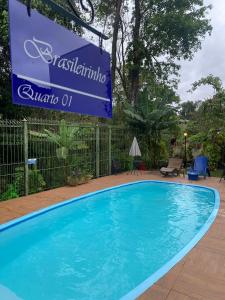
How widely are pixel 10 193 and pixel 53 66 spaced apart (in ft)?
15.4

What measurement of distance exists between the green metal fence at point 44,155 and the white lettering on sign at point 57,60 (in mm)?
3383

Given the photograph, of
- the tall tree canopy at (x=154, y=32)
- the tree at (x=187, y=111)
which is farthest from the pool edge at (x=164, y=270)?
the tall tree canopy at (x=154, y=32)

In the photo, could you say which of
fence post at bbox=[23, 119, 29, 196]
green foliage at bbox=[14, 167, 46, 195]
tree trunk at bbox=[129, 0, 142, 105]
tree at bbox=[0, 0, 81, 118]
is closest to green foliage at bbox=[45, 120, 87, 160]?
green foliage at bbox=[14, 167, 46, 195]

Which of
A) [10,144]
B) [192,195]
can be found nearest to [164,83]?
[192,195]

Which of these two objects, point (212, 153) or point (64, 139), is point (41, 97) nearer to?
point (64, 139)

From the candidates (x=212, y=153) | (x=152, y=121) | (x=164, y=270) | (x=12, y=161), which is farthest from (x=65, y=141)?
(x=212, y=153)

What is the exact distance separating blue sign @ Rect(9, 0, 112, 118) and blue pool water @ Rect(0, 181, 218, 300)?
267 centimetres

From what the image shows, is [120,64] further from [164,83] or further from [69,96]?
[69,96]

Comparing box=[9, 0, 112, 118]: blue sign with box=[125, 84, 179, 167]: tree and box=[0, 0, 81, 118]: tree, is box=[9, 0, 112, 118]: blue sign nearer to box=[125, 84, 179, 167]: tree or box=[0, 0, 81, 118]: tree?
box=[0, 0, 81, 118]: tree

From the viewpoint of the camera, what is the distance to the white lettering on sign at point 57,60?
4.55 metres

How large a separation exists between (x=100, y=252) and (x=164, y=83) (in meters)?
16.2

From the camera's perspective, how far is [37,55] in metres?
4.65

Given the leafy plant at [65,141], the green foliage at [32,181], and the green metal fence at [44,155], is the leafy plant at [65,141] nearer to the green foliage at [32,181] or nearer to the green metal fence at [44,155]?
the green metal fence at [44,155]

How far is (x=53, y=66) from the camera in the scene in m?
4.97
